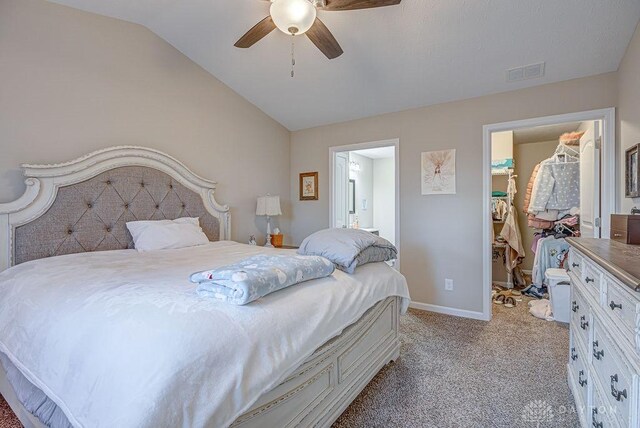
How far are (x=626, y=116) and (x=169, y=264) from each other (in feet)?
10.8

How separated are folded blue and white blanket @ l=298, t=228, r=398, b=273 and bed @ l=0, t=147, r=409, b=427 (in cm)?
8

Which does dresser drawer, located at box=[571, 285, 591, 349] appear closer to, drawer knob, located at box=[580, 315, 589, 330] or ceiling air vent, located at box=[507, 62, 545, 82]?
drawer knob, located at box=[580, 315, 589, 330]

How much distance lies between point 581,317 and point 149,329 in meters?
1.97

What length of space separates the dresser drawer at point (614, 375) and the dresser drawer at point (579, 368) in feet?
0.66

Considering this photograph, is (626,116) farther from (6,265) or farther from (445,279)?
(6,265)

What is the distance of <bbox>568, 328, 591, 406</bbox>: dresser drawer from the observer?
1.44 meters

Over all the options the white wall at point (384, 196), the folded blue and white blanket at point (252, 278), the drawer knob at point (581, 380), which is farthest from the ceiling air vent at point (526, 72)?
the white wall at point (384, 196)

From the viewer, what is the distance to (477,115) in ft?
9.96

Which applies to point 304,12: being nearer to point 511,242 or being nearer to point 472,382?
point 472,382

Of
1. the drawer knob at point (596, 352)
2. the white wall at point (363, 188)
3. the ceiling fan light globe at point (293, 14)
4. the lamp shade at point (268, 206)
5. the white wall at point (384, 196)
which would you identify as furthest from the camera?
the white wall at point (384, 196)

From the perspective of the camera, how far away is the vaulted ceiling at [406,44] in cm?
210

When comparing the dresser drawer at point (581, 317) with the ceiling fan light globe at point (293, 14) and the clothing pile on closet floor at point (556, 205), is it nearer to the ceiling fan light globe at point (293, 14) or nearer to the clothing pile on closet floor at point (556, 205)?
the ceiling fan light globe at point (293, 14)

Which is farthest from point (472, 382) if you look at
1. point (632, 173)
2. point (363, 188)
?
point (363, 188)

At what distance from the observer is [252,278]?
111cm
